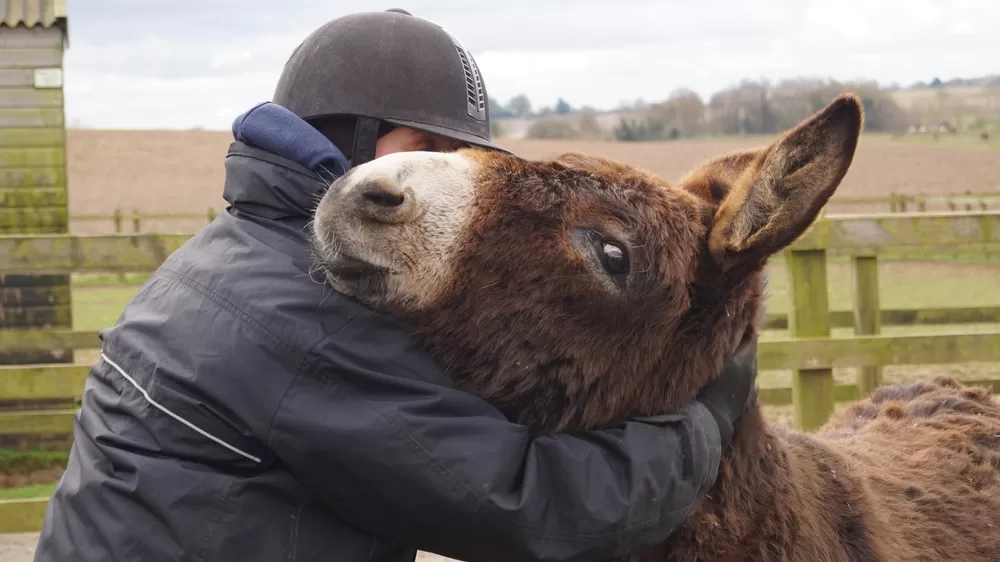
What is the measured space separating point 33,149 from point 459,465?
7709mm

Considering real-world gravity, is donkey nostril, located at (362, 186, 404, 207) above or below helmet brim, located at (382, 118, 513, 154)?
below

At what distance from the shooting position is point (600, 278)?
77.6 inches

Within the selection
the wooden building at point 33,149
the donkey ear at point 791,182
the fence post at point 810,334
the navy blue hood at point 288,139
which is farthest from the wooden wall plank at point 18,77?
the donkey ear at point 791,182

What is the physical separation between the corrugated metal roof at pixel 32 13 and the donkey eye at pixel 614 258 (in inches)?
299

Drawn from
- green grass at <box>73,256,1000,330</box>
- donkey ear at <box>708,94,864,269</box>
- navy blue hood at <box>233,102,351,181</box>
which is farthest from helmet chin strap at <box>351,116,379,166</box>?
green grass at <box>73,256,1000,330</box>

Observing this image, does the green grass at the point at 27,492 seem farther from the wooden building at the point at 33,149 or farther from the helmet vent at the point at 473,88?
the helmet vent at the point at 473,88

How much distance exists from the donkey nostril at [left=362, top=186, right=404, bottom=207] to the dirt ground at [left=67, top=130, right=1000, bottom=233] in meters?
24.5

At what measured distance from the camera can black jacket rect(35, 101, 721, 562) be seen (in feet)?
6.14

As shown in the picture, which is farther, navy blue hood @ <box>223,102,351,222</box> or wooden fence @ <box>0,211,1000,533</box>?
wooden fence @ <box>0,211,1000,533</box>

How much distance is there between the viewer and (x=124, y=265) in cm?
522

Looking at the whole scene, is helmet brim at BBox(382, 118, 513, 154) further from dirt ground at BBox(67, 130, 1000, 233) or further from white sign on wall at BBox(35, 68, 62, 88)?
dirt ground at BBox(67, 130, 1000, 233)

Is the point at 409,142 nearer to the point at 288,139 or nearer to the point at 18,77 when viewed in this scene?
the point at 288,139

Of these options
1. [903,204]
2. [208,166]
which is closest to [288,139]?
[903,204]

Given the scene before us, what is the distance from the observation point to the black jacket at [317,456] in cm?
187
